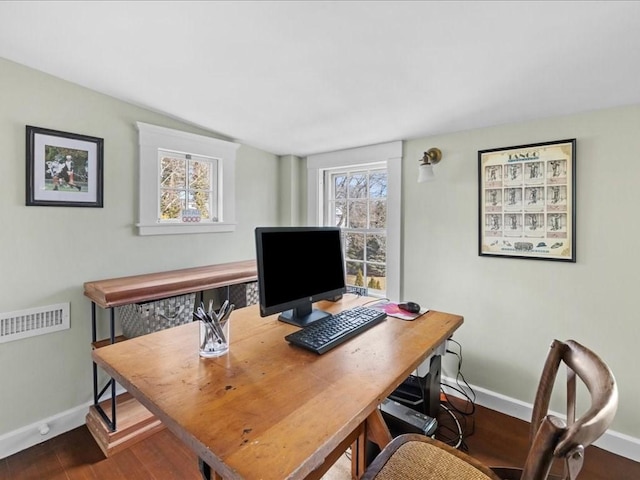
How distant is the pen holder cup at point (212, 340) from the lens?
110 centimetres

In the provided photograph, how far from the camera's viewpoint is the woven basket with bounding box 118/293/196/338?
1930 millimetres

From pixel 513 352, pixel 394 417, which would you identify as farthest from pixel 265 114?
pixel 513 352

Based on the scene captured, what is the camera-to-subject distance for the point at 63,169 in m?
1.95

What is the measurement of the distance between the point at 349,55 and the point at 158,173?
1.64 m

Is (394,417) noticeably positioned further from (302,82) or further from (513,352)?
(302,82)

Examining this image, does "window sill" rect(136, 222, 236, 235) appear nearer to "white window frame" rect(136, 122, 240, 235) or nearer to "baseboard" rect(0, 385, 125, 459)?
"white window frame" rect(136, 122, 240, 235)

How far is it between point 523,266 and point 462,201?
57 cm

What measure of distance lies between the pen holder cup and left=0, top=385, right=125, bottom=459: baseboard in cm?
166

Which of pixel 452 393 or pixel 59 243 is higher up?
pixel 59 243

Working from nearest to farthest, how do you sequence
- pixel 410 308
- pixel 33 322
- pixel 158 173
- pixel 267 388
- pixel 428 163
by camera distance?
pixel 267 388 < pixel 410 308 < pixel 33 322 < pixel 428 163 < pixel 158 173

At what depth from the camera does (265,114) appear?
7.29ft

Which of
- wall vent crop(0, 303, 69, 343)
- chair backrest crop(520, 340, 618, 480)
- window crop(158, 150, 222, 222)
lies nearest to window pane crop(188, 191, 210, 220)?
window crop(158, 150, 222, 222)

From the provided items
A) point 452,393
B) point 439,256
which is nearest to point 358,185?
point 439,256

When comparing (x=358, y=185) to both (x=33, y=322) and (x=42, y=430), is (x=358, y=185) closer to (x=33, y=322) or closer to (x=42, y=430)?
(x=33, y=322)
